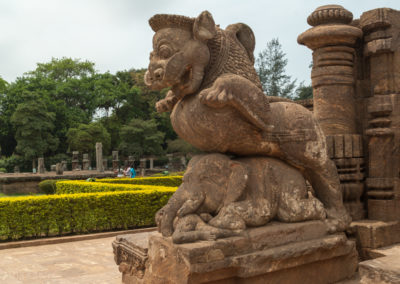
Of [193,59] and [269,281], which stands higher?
[193,59]

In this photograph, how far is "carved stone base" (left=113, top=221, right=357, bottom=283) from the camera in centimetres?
244

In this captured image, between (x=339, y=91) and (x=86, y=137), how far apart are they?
1249 inches

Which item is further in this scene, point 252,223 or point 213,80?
point 213,80

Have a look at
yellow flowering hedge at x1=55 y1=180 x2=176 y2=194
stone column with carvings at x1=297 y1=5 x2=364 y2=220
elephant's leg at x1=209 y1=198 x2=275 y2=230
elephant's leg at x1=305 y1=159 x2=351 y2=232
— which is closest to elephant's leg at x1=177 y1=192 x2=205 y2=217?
elephant's leg at x1=209 y1=198 x2=275 y2=230

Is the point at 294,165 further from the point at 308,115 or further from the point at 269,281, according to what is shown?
the point at 269,281

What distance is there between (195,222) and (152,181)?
1194 centimetres

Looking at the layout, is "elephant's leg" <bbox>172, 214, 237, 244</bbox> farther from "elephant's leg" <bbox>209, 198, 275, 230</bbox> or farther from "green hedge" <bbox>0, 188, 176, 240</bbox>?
"green hedge" <bbox>0, 188, 176, 240</bbox>

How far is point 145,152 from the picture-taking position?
3600 centimetres

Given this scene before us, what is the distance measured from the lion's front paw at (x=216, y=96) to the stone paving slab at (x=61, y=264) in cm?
246

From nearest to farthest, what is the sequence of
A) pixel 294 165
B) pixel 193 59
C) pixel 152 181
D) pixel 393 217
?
pixel 193 59 < pixel 294 165 < pixel 393 217 < pixel 152 181

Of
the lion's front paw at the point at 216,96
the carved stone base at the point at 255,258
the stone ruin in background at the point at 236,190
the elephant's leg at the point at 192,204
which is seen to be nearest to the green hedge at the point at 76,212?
the stone ruin in background at the point at 236,190

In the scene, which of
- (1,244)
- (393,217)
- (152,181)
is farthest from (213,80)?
(152,181)

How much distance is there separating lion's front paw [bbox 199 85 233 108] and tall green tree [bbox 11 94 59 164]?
108 ft

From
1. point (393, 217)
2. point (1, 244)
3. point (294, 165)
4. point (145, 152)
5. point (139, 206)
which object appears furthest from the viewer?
point (145, 152)
